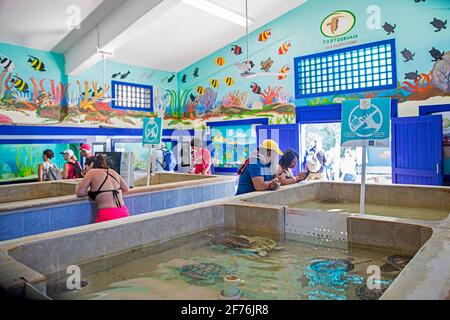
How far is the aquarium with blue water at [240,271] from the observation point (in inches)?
71.4

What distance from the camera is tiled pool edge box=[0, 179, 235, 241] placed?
346 cm

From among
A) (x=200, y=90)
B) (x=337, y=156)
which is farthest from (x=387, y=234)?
(x=200, y=90)

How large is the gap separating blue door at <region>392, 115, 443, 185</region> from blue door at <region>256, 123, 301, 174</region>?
215 cm

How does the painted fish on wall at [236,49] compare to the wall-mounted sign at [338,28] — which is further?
the painted fish on wall at [236,49]

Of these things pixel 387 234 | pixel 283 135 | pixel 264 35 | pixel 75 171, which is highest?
pixel 264 35

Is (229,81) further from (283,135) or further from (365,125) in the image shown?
(365,125)

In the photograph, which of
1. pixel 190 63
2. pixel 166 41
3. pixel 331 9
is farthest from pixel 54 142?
pixel 331 9

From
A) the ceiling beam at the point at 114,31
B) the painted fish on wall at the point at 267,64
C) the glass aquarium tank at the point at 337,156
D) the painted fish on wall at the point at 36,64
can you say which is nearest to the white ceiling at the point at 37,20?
the painted fish on wall at the point at 36,64

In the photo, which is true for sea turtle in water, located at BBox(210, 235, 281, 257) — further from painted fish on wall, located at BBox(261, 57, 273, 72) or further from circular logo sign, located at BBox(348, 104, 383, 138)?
painted fish on wall, located at BBox(261, 57, 273, 72)

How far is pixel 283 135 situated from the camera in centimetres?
889

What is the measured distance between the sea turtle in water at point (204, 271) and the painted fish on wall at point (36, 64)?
7.29 m

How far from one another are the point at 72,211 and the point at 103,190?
1.76 feet

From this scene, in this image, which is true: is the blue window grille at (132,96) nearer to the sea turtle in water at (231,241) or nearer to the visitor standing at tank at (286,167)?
the visitor standing at tank at (286,167)
